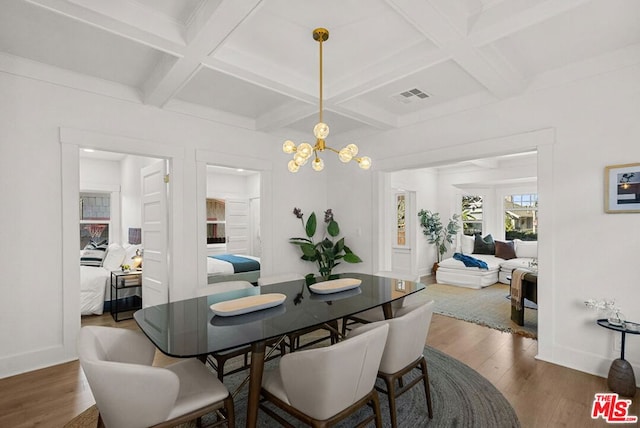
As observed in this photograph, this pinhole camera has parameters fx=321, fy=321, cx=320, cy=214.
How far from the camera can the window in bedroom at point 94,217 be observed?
657cm

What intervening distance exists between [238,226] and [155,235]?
4157 millimetres

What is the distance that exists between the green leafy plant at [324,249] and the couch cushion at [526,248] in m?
4.23

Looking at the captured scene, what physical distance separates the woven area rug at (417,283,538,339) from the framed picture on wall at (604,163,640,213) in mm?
1669

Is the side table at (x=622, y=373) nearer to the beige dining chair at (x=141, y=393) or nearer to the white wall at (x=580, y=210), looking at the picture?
the white wall at (x=580, y=210)

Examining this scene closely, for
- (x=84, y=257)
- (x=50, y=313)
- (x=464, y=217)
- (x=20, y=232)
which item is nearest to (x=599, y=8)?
(x=20, y=232)

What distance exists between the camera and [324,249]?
4832 millimetres

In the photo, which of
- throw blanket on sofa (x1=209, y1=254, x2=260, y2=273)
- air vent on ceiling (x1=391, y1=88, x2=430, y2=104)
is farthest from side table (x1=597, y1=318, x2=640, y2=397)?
throw blanket on sofa (x1=209, y1=254, x2=260, y2=273)

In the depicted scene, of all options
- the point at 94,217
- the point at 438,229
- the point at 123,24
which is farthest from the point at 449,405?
the point at 94,217

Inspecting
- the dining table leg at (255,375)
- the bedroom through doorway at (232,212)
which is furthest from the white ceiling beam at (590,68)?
the bedroom through doorway at (232,212)

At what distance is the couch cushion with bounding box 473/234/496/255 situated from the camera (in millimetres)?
7097

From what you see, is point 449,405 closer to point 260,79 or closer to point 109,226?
→ point 260,79

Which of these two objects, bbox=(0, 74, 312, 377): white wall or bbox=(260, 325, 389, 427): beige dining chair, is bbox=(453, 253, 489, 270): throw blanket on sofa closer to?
bbox=(260, 325, 389, 427): beige dining chair

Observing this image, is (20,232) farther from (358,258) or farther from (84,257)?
(358,258)

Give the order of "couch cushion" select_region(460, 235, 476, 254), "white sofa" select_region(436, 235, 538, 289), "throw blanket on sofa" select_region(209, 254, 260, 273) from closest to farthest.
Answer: "throw blanket on sofa" select_region(209, 254, 260, 273)
"white sofa" select_region(436, 235, 538, 289)
"couch cushion" select_region(460, 235, 476, 254)
